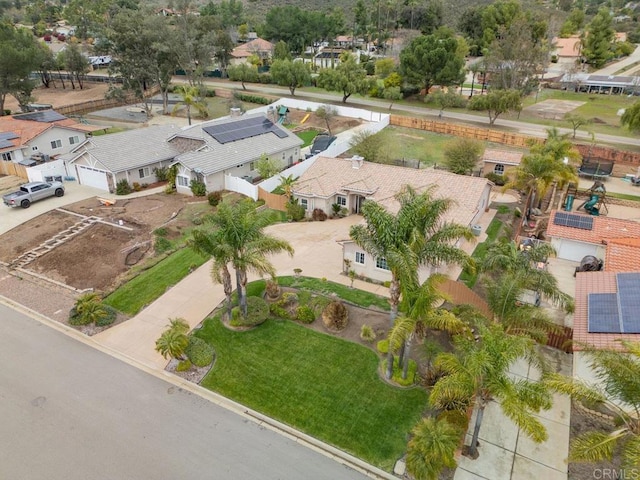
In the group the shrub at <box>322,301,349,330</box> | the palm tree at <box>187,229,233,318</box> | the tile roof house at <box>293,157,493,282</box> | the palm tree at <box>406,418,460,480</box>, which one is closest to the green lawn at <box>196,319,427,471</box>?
the shrub at <box>322,301,349,330</box>

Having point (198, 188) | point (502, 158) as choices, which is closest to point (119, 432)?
point (198, 188)

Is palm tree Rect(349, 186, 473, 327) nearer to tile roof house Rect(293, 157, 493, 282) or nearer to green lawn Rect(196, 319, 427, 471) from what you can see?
green lawn Rect(196, 319, 427, 471)

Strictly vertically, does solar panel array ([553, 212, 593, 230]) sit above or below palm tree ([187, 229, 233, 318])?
below

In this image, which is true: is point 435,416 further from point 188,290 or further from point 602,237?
point 602,237

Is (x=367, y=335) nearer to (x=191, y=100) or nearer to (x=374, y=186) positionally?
(x=374, y=186)

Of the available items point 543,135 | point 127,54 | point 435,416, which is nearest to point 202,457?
point 435,416

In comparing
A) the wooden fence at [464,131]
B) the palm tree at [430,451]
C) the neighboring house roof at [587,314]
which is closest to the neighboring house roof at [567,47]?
the wooden fence at [464,131]
